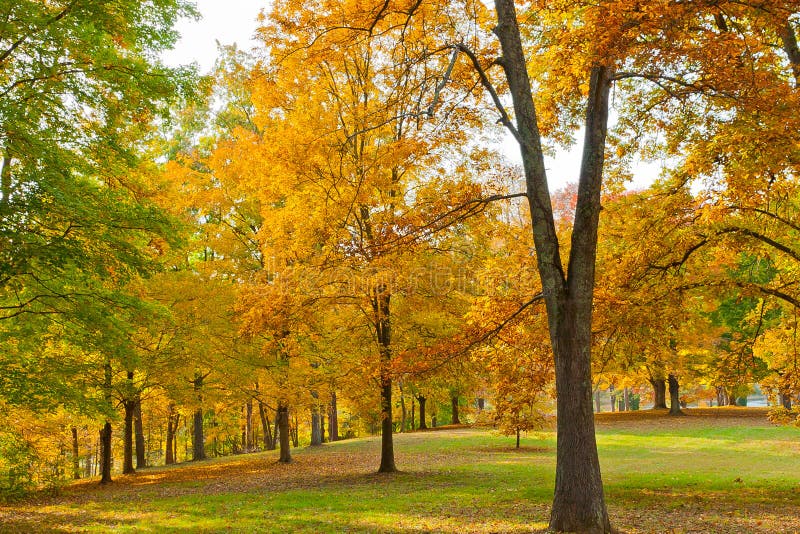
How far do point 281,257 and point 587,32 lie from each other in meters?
9.61

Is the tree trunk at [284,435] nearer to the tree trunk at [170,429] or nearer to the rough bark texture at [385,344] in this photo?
the rough bark texture at [385,344]

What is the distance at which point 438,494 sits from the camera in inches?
Answer: 468

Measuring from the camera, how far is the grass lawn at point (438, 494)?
885cm

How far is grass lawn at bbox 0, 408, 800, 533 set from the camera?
8852mm

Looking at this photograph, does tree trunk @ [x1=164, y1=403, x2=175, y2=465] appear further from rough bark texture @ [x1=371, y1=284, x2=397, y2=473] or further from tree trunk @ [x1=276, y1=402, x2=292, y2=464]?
rough bark texture @ [x1=371, y1=284, x2=397, y2=473]

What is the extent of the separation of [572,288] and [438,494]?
661 cm

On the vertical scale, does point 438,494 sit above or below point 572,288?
below

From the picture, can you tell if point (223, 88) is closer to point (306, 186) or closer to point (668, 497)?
point (306, 186)

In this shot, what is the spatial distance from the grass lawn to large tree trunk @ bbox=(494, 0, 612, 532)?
884 mm

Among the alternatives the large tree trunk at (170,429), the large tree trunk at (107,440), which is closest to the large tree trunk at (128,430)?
the large tree trunk at (107,440)

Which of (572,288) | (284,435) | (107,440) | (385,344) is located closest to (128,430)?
(107,440)

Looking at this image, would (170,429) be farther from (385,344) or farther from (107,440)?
(385,344)

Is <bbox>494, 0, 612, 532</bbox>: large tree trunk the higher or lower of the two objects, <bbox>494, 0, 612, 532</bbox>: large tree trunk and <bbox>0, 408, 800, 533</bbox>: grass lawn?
the higher

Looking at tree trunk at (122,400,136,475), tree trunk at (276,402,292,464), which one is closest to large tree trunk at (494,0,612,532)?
tree trunk at (276,402,292,464)
